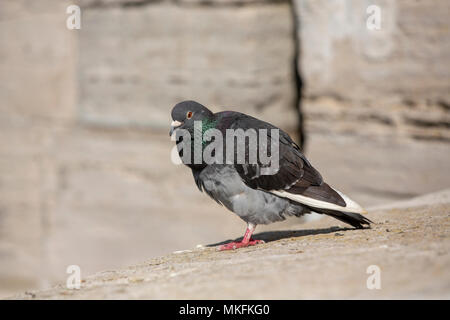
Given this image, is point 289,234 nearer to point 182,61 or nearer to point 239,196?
point 239,196

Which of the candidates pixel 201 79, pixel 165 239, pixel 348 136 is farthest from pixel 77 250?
pixel 348 136

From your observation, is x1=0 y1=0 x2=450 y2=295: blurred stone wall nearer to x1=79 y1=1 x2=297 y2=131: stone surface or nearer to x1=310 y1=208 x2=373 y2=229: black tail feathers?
x1=79 y1=1 x2=297 y2=131: stone surface

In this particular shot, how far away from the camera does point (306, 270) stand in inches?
106

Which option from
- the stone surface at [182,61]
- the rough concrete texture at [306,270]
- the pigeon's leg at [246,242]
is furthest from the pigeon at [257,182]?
the stone surface at [182,61]

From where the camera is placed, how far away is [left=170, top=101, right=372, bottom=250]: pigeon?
12.2 ft

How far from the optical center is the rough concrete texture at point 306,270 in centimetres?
239

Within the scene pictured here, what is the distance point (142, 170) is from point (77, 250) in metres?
1.29

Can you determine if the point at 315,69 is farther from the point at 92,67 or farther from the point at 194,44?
the point at 92,67

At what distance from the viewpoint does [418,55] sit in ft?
19.6

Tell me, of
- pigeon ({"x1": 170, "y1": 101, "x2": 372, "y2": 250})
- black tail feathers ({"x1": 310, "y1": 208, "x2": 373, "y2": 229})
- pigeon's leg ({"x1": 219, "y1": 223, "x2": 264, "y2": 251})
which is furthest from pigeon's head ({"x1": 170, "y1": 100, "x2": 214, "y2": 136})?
black tail feathers ({"x1": 310, "y1": 208, "x2": 373, "y2": 229})

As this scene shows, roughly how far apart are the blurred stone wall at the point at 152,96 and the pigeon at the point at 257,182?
259cm

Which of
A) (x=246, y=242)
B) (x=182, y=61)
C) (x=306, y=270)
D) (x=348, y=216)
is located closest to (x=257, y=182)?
(x=246, y=242)

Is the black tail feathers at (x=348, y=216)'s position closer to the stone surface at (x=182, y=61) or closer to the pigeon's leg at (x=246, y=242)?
the pigeon's leg at (x=246, y=242)

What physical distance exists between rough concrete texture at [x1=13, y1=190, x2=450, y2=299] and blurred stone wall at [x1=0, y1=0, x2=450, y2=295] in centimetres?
253
